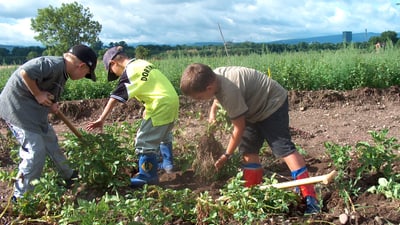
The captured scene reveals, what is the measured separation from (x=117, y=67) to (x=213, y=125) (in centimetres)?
102

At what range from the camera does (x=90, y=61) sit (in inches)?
137

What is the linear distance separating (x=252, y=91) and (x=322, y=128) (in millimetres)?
3031

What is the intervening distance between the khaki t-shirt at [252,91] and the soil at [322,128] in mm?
692

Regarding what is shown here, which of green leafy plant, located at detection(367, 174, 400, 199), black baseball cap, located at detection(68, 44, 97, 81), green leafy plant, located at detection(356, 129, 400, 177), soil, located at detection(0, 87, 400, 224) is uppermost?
black baseball cap, located at detection(68, 44, 97, 81)

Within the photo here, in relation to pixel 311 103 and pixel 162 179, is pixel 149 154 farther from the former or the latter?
pixel 311 103

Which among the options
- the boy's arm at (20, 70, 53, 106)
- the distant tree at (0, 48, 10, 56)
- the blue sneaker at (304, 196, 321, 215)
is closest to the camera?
the blue sneaker at (304, 196, 321, 215)

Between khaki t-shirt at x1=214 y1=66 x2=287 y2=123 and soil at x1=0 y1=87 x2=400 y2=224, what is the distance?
2.27 feet

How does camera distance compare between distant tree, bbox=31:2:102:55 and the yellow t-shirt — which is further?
distant tree, bbox=31:2:102:55

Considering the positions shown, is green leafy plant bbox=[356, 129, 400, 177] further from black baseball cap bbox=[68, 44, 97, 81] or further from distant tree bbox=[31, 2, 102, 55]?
distant tree bbox=[31, 2, 102, 55]

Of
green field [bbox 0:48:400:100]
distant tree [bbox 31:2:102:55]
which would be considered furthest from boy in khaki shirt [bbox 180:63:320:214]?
distant tree [bbox 31:2:102:55]

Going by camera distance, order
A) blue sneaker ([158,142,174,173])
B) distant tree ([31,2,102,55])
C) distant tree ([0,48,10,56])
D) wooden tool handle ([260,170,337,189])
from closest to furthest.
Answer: wooden tool handle ([260,170,337,189]) < blue sneaker ([158,142,174,173]) < distant tree ([0,48,10,56]) < distant tree ([31,2,102,55])

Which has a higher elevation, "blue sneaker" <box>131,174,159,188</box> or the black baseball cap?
the black baseball cap

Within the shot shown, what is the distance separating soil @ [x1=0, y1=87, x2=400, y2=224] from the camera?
3.04m

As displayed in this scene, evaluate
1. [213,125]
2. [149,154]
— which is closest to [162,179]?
[149,154]
